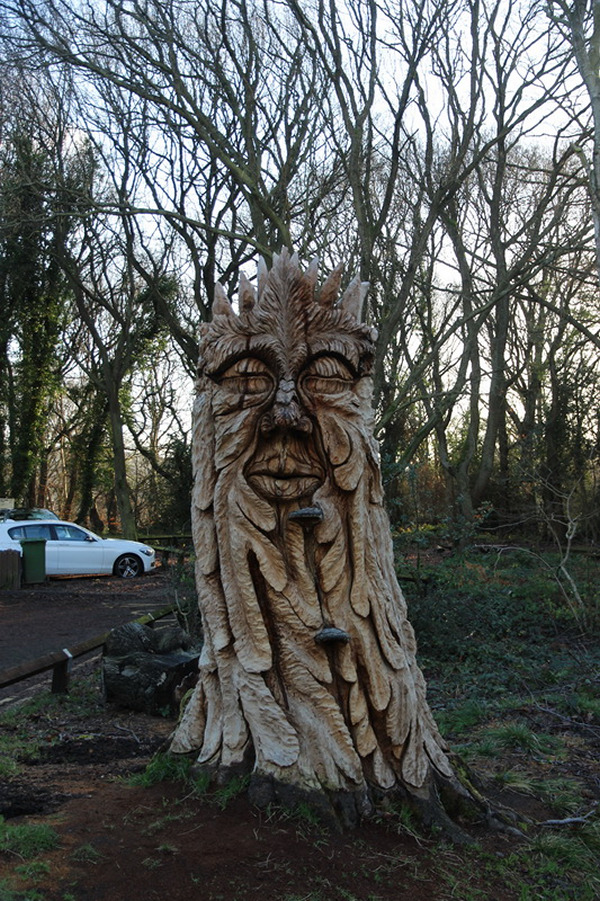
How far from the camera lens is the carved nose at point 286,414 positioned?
3799mm

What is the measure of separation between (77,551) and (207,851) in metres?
15.5

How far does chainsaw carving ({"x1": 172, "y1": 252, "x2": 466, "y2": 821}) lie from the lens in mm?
3684

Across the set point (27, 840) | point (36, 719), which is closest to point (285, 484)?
point (27, 840)

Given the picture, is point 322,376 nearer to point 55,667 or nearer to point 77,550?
point 55,667

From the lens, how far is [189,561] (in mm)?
10734

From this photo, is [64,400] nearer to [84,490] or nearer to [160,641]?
[84,490]

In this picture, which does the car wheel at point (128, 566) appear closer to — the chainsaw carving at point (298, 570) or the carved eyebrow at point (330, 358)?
the chainsaw carving at point (298, 570)

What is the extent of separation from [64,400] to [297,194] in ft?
66.4

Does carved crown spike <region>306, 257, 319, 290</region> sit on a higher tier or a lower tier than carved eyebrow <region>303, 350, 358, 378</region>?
higher

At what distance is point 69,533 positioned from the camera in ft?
59.7

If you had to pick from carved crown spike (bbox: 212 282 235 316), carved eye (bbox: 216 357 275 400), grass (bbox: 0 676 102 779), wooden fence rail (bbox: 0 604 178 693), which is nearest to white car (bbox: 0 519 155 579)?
grass (bbox: 0 676 102 779)

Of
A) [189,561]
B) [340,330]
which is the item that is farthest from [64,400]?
[340,330]

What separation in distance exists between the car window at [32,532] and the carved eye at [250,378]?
14480 mm

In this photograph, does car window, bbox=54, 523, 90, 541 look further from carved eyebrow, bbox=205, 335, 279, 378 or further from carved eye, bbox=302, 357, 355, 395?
carved eye, bbox=302, 357, 355, 395
